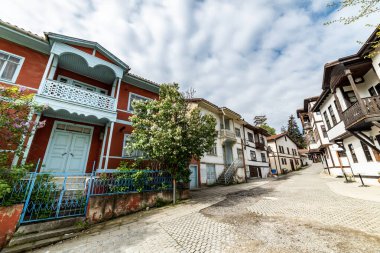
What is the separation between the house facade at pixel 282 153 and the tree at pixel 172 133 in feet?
Result: 84.5

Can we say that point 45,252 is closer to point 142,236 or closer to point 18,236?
point 18,236

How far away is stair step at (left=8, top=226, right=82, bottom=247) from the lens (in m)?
4.49

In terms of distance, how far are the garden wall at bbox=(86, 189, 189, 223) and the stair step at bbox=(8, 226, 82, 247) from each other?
632 mm

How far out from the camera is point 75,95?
339 inches

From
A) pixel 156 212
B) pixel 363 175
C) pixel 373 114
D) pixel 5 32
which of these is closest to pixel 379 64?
pixel 373 114

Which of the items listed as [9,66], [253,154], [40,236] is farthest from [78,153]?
[253,154]

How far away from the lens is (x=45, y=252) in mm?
4180

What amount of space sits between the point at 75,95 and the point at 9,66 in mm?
3502

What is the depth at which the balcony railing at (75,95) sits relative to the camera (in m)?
8.00

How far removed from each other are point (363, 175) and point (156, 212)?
1516 cm

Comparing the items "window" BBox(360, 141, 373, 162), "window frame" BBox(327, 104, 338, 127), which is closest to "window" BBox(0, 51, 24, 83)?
"window" BBox(360, 141, 373, 162)

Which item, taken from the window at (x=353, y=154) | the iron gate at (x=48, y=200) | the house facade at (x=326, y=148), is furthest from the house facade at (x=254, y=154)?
the iron gate at (x=48, y=200)

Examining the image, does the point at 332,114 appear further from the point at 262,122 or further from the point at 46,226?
the point at 262,122

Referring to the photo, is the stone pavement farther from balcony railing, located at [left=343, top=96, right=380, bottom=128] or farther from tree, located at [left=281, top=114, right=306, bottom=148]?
tree, located at [left=281, top=114, right=306, bottom=148]
